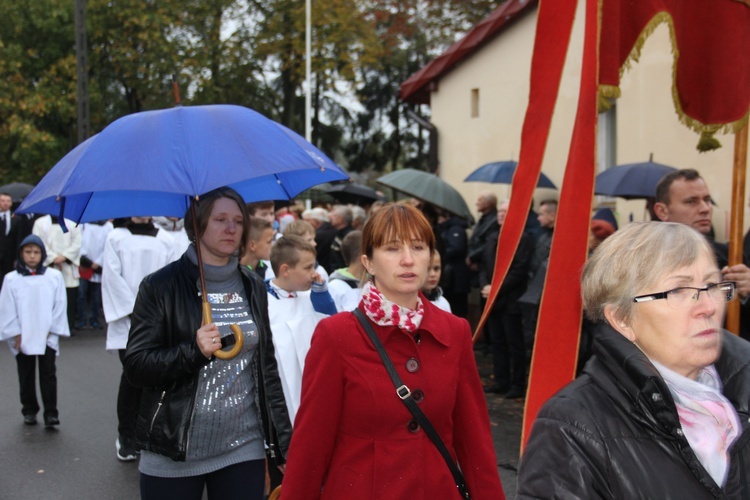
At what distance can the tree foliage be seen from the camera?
26219 mm

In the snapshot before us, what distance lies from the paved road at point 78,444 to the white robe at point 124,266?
101cm

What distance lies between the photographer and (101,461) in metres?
6.98

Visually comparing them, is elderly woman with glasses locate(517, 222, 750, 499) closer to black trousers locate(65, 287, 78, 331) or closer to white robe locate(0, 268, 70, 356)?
white robe locate(0, 268, 70, 356)

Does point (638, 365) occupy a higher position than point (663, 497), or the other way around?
point (638, 365)

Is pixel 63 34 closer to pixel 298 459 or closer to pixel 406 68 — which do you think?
pixel 406 68

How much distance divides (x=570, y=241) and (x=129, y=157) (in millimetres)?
2197

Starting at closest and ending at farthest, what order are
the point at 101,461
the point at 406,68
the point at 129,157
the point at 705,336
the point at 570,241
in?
the point at 705,336
the point at 129,157
the point at 570,241
the point at 101,461
the point at 406,68

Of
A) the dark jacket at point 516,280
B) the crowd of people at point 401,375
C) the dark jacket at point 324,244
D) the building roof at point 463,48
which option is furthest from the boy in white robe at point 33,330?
the building roof at point 463,48

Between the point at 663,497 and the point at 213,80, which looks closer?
the point at 663,497

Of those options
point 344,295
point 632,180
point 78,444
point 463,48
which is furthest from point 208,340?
point 463,48

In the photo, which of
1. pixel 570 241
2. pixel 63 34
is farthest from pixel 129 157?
pixel 63 34

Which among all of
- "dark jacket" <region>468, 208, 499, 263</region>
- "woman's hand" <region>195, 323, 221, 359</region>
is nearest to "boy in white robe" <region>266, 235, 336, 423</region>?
"woman's hand" <region>195, 323, 221, 359</region>

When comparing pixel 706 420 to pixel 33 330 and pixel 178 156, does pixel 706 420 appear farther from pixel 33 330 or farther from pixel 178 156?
pixel 33 330

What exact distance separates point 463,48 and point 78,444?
9.43m
